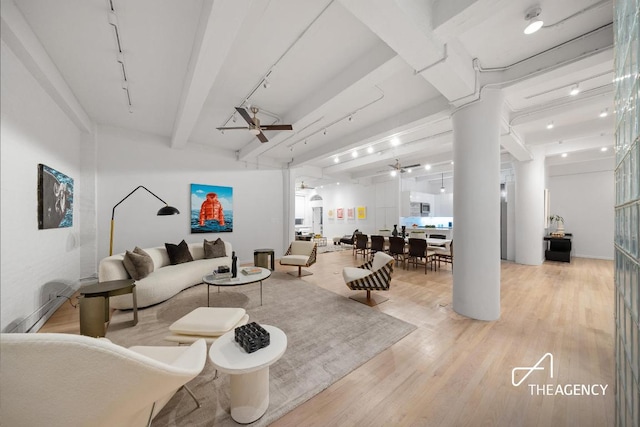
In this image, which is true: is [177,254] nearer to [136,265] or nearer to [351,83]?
[136,265]

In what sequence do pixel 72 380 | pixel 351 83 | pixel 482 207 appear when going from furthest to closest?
pixel 482 207
pixel 351 83
pixel 72 380

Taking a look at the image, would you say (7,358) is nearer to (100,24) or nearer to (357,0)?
(357,0)

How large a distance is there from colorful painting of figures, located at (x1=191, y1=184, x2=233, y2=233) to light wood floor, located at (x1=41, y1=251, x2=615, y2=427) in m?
3.01

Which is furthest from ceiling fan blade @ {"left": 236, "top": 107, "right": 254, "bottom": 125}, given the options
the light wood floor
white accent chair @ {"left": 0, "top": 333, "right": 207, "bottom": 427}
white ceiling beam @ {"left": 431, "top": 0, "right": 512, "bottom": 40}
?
the light wood floor

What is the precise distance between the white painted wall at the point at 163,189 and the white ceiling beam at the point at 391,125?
2.35 metres

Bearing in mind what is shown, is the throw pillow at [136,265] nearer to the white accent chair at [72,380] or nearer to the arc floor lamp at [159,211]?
the arc floor lamp at [159,211]

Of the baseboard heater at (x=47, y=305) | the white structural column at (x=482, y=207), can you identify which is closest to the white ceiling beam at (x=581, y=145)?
the white structural column at (x=482, y=207)

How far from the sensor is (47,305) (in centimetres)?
323

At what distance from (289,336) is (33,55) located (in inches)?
163

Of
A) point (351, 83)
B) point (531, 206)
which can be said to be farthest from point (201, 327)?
point (531, 206)

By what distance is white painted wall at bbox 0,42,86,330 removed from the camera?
1.84 metres

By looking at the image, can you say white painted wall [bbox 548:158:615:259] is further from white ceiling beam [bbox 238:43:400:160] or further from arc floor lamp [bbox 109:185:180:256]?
arc floor lamp [bbox 109:185:180:256]

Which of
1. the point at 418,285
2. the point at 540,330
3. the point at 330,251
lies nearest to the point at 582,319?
the point at 540,330

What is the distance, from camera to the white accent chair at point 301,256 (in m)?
5.43
